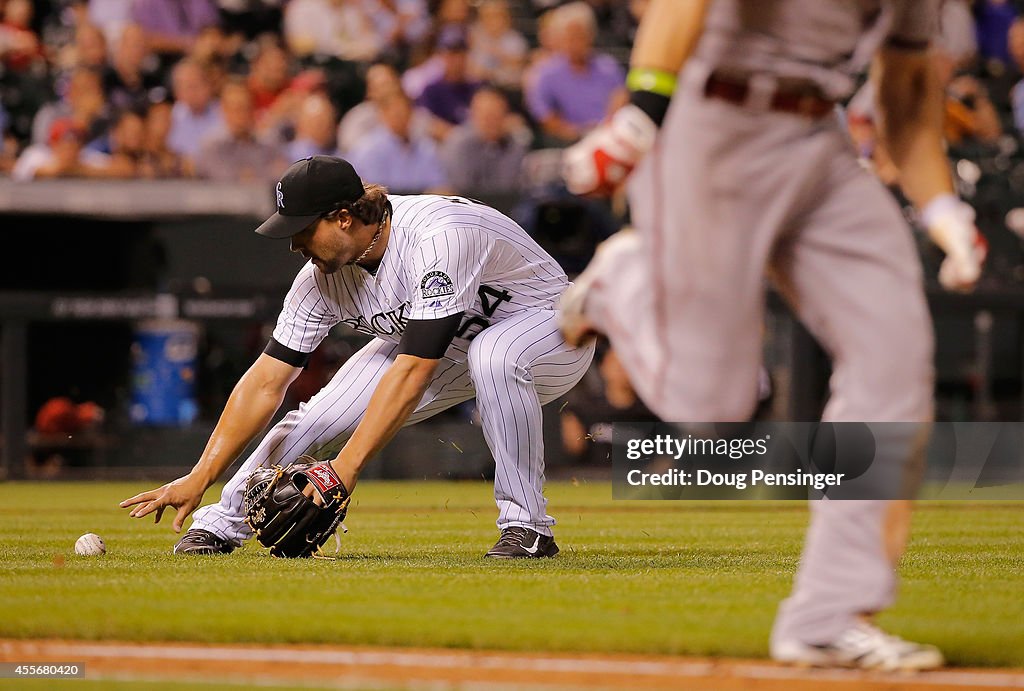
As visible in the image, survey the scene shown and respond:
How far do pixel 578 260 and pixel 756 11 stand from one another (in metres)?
7.46

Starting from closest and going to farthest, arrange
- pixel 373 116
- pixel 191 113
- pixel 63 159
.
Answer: pixel 63 159 → pixel 373 116 → pixel 191 113

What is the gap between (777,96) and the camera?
3422 mm

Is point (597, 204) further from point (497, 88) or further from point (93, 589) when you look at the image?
point (93, 589)

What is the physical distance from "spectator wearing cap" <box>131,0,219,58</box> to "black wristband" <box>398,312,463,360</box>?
9.08m

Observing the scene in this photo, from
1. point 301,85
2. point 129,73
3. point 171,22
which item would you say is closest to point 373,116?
point 301,85

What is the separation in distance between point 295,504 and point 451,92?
25.4ft

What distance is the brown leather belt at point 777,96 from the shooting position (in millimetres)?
3408

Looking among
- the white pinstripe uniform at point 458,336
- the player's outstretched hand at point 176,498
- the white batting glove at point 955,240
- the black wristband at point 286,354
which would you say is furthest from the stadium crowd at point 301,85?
the white batting glove at point 955,240

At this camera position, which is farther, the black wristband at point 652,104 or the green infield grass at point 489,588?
the green infield grass at point 489,588

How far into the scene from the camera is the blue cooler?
1122 centimetres

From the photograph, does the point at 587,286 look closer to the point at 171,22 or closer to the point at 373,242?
the point at 373,242

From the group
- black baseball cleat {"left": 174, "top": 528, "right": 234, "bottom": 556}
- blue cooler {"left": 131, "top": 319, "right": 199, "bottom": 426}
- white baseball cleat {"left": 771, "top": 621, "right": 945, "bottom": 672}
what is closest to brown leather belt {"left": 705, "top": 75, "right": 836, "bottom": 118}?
white baseball cleat {"left": 771, "top": 621, "right": 945, "bottom": 672}

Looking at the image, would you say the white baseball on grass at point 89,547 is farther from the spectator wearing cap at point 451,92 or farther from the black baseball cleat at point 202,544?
the spectator wearing cap at point 451,92

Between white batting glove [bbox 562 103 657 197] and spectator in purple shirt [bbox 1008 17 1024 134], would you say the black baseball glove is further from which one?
spectator in purple shirt [bbox 1008 17 1024 134]
